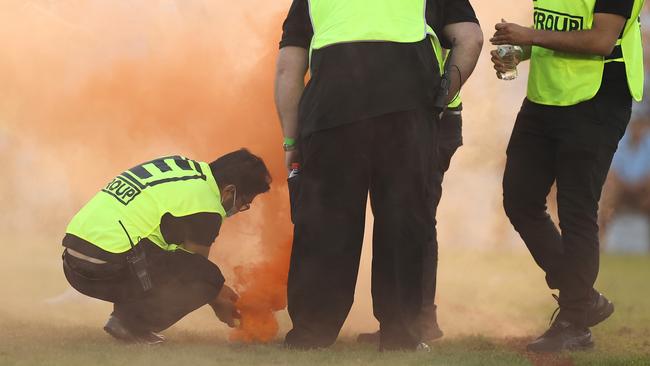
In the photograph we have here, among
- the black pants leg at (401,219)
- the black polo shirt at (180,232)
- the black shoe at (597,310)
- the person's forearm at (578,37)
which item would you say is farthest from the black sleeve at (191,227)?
the black shoe at (597,310)

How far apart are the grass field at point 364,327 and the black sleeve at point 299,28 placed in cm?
143

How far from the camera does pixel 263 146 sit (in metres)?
5.86

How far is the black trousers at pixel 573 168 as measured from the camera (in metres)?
5.01

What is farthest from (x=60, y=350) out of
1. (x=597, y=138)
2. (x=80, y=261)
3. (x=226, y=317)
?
(x=597, y=138)

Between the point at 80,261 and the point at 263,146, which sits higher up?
the point at 263,146

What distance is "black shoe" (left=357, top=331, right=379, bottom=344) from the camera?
519 cm

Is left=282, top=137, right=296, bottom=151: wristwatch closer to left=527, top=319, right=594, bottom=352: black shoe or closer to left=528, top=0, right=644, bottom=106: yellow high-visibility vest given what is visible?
left=528, top=0, right=644, bottom=106: yellow high-visibility vest

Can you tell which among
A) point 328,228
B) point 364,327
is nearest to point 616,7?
point 328,228

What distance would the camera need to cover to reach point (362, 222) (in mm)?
4730

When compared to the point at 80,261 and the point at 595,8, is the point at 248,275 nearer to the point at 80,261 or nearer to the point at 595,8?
the point at 80,261

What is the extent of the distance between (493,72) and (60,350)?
3.49 m

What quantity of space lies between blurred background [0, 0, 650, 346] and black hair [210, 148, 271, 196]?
1.49ft

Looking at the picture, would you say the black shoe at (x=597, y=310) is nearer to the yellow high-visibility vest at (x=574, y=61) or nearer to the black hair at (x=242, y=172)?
the yellow high-visibility vest at (x=574, y=61)

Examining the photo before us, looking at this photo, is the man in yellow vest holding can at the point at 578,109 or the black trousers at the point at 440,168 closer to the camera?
the man in yellow vest holding can at the point at 578,109
